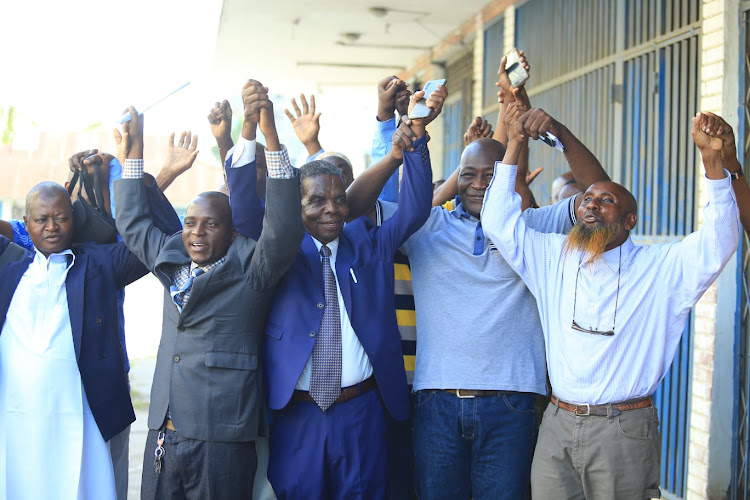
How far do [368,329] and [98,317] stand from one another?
129cm

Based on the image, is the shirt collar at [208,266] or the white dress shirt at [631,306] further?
the shirt collar at [208,266]

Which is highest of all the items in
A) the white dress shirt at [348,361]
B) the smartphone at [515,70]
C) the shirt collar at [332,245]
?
the smartphone at [515,70]

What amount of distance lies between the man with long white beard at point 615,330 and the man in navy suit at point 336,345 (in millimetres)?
583

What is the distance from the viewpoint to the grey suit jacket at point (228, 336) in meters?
2.97

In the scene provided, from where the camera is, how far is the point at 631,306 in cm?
296

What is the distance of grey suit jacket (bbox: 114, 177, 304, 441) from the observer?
297 cm

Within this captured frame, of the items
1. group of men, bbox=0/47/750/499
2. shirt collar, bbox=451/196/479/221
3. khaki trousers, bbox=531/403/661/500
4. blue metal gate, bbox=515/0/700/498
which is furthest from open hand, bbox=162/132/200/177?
blue metal gate, bbox=515/0/700/498

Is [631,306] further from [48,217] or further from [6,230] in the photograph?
[6,230]

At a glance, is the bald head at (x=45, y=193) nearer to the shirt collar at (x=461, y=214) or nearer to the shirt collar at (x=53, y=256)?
the shirt collar at (x=53, y=256)

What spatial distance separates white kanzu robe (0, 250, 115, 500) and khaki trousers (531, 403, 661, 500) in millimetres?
2062

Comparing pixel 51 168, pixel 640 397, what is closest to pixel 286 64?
pixel 640 397

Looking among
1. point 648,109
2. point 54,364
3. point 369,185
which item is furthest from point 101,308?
point 648,109

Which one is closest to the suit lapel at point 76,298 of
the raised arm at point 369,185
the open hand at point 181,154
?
the open hand at point 181,154

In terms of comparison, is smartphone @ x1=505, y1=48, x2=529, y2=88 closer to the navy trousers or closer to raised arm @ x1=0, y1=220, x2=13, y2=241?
the navy trousers
